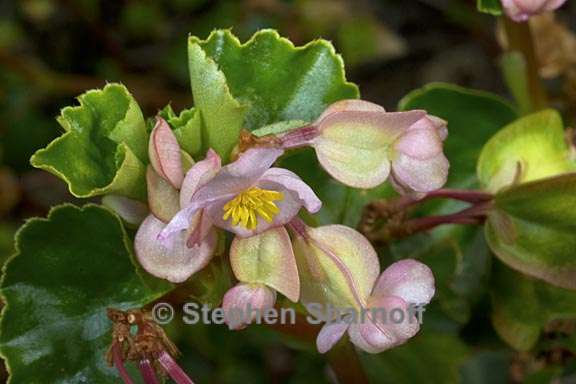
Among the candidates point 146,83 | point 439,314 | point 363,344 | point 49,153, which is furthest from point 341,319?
point 146,83

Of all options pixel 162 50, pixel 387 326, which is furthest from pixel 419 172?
pixel 162 50

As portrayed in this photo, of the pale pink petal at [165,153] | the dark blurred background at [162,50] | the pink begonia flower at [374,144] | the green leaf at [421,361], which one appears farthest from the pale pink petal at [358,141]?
the dark blurred background at [162,50]

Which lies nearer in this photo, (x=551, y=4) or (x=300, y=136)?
(x=300, y=136)

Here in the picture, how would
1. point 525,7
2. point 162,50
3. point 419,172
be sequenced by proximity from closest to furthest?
1. point 419,172
2. point 525,7
3. point 162,50

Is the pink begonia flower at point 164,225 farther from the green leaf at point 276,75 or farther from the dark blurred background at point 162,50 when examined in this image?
the dark blurred background at point 162,50

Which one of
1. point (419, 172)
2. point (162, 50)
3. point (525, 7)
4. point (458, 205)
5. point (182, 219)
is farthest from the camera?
point (162, 50)

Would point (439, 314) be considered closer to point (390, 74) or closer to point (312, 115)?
point (312, 115)

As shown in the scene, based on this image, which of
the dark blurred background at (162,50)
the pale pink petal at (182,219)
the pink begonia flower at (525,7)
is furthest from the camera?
the dark blurred background at (162,50)

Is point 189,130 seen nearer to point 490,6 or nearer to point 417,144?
point 417,144
